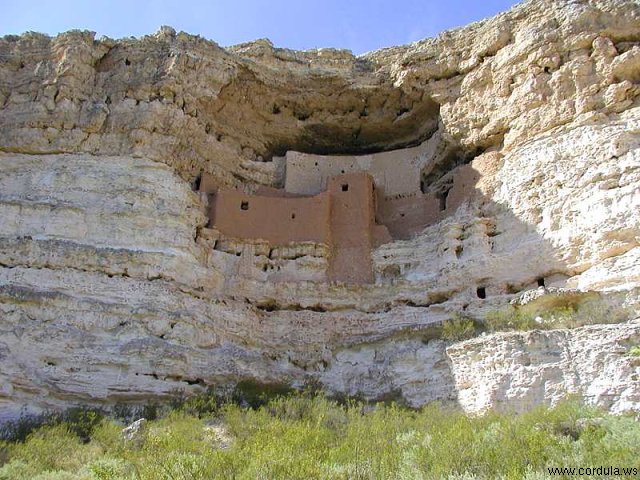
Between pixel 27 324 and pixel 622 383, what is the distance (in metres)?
9.38

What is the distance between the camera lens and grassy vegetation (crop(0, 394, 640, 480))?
26.8 feet

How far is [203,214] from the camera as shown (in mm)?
17109

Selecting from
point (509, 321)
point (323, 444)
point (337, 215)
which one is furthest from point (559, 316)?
point (337, 215)

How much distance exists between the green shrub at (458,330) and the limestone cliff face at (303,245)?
315mm

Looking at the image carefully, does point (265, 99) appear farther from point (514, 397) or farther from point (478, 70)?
point (514, 397)

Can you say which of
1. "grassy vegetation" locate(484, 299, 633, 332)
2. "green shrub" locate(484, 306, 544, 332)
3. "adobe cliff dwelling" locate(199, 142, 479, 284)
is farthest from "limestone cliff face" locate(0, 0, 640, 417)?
"green shrub" locate(484, 306, 544, 332)

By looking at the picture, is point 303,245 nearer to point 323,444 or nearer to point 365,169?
point 365,169

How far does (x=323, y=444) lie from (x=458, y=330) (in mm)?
4672

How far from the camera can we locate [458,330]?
13.6 m

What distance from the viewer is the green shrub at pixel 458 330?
13532 mm

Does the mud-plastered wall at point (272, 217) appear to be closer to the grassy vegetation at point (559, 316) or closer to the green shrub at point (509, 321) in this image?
the green shrub at point (509, 321)

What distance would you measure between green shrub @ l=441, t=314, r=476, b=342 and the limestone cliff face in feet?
1.03

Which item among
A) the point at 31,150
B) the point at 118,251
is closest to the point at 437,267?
the point at 118,251

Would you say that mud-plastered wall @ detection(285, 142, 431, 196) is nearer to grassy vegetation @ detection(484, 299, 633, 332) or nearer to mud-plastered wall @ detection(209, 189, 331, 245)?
mud-plastered wall @ detection(209, 189, 331, 245)
